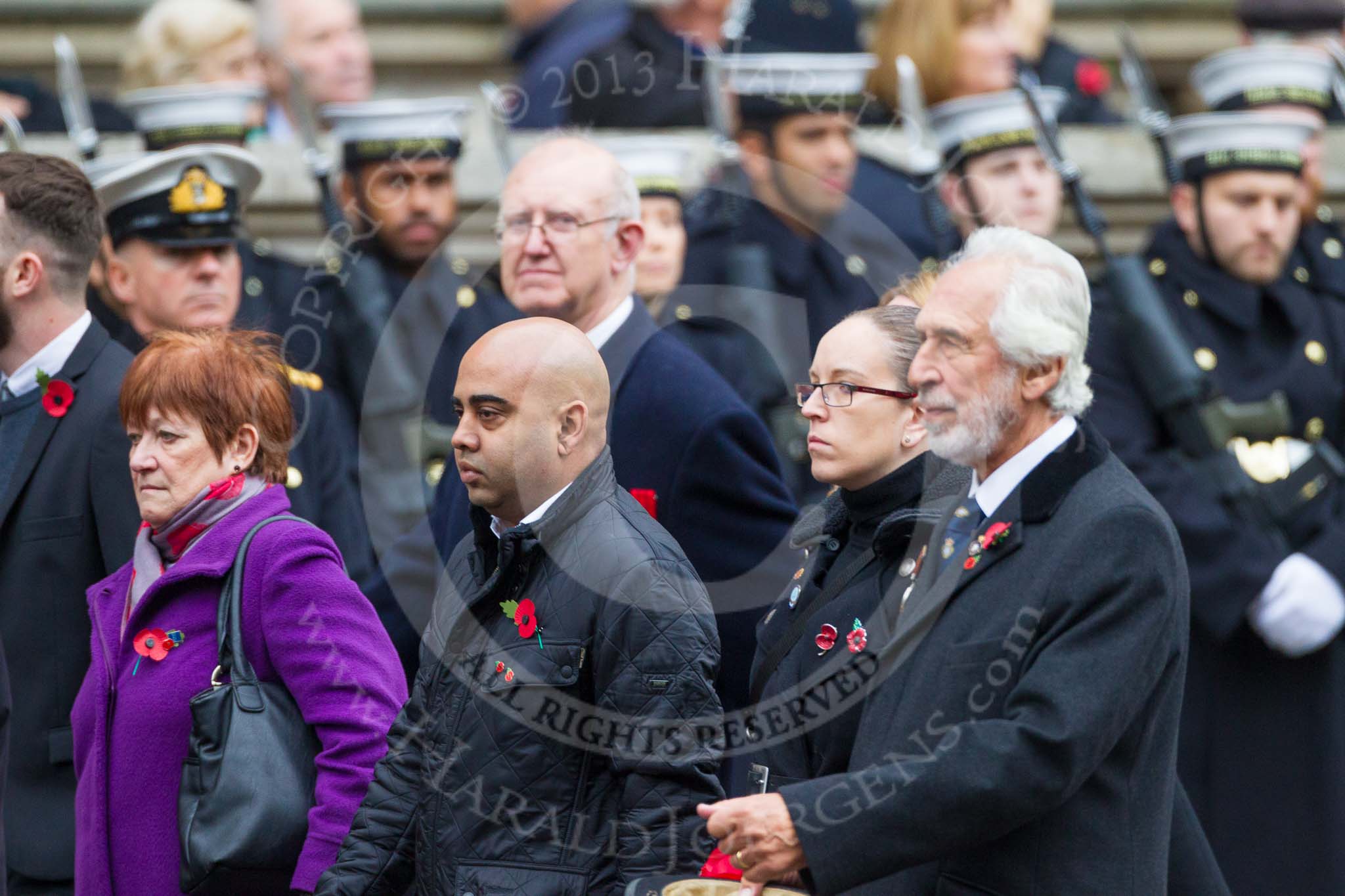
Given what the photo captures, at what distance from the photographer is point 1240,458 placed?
20.2 feet

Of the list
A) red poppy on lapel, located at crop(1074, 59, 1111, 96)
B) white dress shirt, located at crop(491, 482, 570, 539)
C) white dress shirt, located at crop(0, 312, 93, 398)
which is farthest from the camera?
red poppy on lapel, located at crop(1074, 59, 1111, 96)

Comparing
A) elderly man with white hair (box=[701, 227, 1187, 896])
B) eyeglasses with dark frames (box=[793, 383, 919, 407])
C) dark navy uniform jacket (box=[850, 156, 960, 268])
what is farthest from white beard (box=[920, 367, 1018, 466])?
dark navy uniform jacket (box=[850, 156, 960, 268])

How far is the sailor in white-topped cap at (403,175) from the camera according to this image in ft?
21.0

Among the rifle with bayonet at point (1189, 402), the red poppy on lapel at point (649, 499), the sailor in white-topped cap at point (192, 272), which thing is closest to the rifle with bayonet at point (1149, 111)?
the rifle with bayonet at point (1189, 402)

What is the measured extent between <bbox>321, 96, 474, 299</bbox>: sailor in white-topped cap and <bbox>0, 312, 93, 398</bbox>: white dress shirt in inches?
68.4

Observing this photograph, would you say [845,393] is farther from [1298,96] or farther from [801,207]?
[1298,96]

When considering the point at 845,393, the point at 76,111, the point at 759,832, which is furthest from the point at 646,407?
the point at 76,111

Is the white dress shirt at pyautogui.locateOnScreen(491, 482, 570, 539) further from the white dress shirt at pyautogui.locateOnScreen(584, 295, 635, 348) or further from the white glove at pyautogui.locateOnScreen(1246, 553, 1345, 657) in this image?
the white glove at pyautogui.locateOnScreen(1246, 553, 1345, 657)

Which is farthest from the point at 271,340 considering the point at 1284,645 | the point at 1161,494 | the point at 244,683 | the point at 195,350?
the point at 1284,645

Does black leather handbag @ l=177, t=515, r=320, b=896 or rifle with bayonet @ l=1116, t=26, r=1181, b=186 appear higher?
rifle with bayonet @ l=1116, t=26, r=1181, b=186

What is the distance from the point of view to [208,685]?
13.0 feet

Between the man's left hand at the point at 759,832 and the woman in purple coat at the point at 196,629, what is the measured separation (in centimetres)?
88

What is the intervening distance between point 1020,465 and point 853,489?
22.3 inches

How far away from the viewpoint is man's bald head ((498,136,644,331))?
16.0 feet
